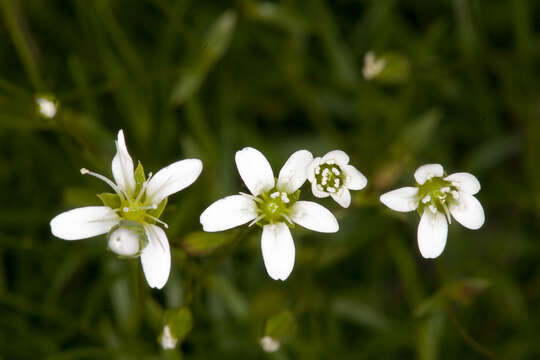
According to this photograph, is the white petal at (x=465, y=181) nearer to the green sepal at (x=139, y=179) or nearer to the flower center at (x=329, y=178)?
the flower center at (x=329, y=178)

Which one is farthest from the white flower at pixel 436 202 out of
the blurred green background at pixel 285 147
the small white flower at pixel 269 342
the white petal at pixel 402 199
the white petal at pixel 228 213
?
the small white flower at pixel 269 342

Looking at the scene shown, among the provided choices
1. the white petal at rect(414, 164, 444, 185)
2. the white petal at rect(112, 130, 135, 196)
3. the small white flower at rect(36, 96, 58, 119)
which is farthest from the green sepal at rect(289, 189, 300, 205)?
the small white flower at rect(36, 96, 58, 119)

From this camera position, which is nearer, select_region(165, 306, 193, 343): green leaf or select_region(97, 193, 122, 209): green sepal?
select_region(97, 193, 122, 209): green sepal

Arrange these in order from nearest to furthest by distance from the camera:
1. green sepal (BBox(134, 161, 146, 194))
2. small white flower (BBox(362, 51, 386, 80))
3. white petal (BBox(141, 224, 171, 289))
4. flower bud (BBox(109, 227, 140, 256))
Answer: flower bud (BBox(109, 227, 140, 256)) → white petal (BBox(141, 224, 171, 289)) → green sepal (BBox(134, 161, 146, 194)) → small white flower (BBox(362, 51, 386, 80))

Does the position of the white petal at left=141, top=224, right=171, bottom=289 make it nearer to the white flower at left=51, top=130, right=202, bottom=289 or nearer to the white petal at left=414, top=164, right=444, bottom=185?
the white flower at left=51, top=130, right=202, bottom=289

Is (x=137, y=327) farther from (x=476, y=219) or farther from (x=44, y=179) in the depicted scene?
(x=476, y=219)
